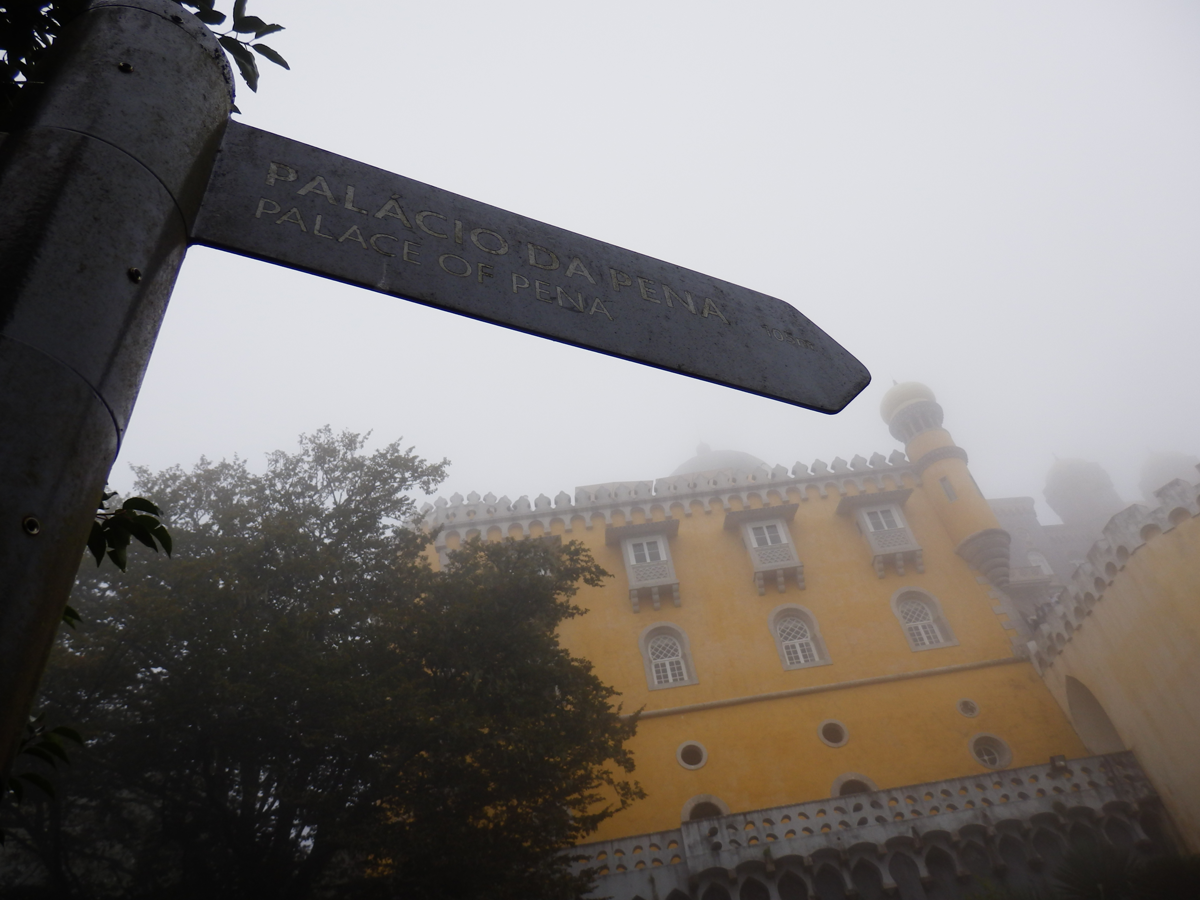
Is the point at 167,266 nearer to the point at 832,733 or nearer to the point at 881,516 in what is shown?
the point at 832,733

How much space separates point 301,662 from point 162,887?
140 inches

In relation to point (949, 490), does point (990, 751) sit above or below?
below

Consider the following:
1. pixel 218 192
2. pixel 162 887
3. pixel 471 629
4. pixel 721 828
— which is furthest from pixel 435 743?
pixel 218 192

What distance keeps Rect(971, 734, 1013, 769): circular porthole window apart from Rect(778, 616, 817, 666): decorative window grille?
14.5 ft

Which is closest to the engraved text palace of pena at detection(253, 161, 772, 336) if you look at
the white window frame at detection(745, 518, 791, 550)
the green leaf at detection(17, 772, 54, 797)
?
the green leaf at detection(17, 772, 54, 797)

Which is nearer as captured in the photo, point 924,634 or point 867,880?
point 867,880

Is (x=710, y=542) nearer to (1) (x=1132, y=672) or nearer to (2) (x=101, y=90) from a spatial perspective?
(1) (x=1132, y=672)

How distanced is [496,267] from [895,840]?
1764 centimetres

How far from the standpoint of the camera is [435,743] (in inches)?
455

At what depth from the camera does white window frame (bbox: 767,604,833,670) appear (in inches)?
804

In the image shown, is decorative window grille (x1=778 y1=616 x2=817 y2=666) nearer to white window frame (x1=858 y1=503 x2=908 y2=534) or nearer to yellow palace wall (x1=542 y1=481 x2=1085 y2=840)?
yellow palace wall (x1=542 y1=481 x2=1085 y2=840)

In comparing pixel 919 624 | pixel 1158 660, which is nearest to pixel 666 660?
pixel 919 624

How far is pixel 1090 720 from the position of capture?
1883 cm

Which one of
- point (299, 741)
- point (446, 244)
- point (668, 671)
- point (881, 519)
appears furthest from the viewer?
point (881, 519)
